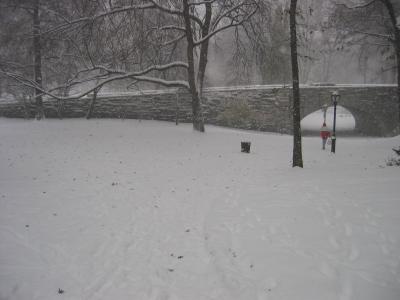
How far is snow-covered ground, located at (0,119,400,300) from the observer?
3.58 metres

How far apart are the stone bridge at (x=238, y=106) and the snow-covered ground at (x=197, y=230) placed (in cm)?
1340

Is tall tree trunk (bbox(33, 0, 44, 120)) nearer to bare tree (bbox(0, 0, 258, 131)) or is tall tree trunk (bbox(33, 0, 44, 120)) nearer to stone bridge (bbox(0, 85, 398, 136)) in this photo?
bare tree (bbox(0, 0, 258, 131))

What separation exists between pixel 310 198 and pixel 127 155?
7.49 metres

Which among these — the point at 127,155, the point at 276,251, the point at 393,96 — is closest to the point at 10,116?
the point at 127,155

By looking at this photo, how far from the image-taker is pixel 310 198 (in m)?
6.30

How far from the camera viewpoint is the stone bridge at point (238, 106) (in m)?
22.7

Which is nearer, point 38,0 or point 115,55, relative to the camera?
point 115,55

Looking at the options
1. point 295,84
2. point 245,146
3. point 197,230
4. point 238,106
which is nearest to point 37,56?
point 245,146

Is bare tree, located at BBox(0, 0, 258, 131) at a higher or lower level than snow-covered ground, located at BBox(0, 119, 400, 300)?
higher

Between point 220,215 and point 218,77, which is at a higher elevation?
point 218,77

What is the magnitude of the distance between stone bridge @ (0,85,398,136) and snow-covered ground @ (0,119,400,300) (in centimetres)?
1340

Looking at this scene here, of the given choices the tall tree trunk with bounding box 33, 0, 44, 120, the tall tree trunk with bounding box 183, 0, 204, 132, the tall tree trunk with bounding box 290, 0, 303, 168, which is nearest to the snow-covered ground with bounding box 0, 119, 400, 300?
the tall tree trunk with bounding box 290, 0, 303, 168

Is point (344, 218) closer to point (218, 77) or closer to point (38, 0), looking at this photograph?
point (38, 0)

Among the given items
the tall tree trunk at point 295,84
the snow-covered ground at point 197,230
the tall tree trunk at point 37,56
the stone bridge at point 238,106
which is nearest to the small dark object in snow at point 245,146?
the snow-covered ground at point 197,230
